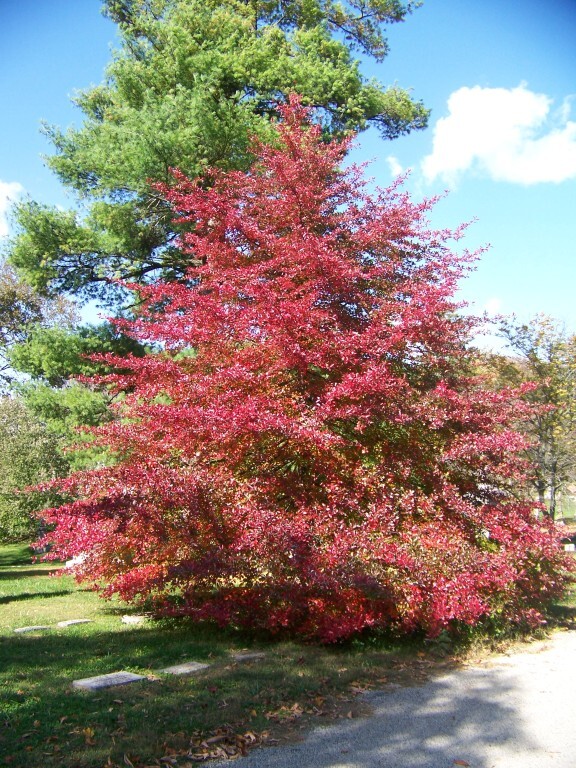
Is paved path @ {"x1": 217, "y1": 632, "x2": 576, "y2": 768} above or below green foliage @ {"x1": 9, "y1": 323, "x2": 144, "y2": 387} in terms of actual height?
below

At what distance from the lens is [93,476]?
6504 mm

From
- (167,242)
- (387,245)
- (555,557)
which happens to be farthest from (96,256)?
(555,557)

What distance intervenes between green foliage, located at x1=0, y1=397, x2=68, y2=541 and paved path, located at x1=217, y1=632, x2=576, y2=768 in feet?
48.8

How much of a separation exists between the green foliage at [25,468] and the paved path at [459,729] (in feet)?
48.8

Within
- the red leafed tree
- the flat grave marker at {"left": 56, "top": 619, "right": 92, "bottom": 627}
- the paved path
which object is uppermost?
the red leafed tree

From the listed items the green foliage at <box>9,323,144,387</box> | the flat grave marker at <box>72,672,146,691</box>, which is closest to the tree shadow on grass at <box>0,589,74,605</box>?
the green foliage at <box>9,323,144,387</box>

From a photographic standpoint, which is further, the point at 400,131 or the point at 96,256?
the point at 400,131

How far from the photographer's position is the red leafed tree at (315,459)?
5738mm

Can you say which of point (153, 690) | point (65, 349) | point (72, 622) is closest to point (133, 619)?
point (72, 622)

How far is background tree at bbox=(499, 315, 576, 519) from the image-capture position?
43.5ft

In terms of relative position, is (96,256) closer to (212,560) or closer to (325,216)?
(325,216)

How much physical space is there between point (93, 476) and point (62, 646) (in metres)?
1.67

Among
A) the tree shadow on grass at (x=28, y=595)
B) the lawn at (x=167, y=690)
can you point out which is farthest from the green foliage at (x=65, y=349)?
the lawn at (x=167, y=690)

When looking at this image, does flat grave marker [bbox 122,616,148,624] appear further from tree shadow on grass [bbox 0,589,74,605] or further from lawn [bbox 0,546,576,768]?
tree shadow on grass [bbox 0,589,74,605]
